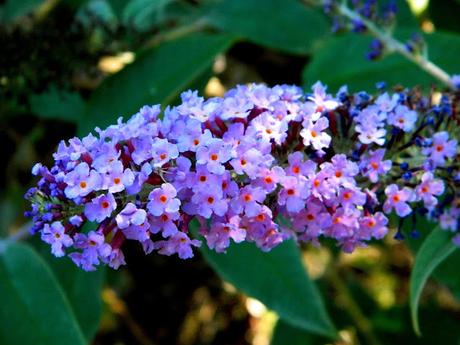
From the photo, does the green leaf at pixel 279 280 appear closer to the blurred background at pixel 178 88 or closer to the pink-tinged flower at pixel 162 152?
the blurred background at pixel 178 88

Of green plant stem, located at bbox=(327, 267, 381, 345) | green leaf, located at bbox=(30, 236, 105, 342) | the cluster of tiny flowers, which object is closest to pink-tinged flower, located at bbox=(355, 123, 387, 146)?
the cluster of tiny flowers

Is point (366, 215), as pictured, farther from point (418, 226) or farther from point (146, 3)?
point (146, 3)

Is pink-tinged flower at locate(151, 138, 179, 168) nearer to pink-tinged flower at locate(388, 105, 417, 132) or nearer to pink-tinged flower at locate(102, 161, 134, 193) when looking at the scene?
pink-tinged flower at locate(102, 161, 134, 193)

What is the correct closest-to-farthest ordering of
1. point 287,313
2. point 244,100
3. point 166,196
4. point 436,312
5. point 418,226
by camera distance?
point 166,196 < point 244,100 < point 418,226 < point 287,313 < point 436,312

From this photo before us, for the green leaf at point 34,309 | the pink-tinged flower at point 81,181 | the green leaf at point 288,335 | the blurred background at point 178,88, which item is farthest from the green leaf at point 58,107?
the pink-tinged flower at point 81,181

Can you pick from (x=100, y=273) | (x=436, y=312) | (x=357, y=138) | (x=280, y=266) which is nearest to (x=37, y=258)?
(x=100, y=273)

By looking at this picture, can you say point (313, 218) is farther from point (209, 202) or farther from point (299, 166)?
point (209, 202)
